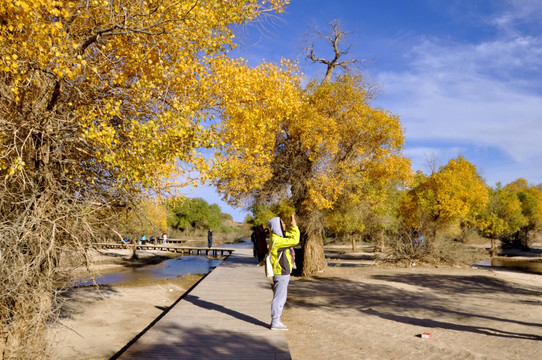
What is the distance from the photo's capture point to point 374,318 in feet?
34.6

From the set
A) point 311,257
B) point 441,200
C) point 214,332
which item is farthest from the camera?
point 441,200

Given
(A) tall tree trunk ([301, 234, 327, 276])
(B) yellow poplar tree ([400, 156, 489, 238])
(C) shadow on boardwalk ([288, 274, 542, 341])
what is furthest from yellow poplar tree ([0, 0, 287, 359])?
(B) yellow poplar tree ([400, 156, 489, 238])

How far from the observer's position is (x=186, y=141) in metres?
6.77

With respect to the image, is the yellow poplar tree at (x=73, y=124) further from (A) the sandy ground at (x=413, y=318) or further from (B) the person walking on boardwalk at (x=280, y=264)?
(A) the sandy ground at (x=413, y=318)

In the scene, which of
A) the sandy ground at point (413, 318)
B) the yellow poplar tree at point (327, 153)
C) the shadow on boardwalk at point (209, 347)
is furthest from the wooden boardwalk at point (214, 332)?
the yellow poplar tree at point (327, 153)

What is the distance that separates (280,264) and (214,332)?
5.46ft

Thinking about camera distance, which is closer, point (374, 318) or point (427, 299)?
point (374, 318)

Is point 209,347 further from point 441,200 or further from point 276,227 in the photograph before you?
point 441,200

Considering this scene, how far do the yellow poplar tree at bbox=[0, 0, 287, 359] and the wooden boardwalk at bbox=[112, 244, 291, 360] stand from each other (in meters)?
1.74

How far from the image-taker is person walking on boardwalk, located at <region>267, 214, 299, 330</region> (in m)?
7.69

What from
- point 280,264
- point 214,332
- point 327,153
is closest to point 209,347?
point 214,332

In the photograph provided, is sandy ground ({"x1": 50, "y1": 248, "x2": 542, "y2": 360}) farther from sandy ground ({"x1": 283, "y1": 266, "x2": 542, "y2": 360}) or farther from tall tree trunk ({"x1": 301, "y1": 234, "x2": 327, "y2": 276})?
tall tree trunk ({"x1": 301, "y1": 234, "x2": 327, "y2": 276})

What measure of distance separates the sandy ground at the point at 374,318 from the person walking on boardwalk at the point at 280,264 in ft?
2.41

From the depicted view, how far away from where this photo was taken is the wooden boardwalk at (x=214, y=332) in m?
6.35
